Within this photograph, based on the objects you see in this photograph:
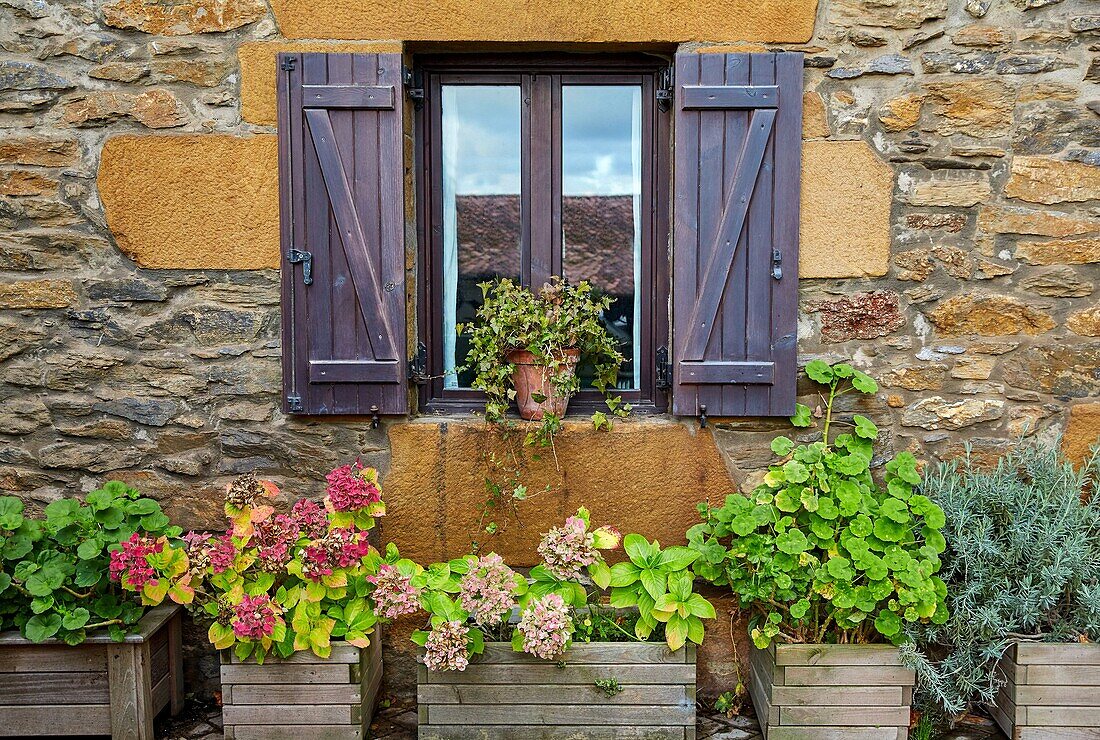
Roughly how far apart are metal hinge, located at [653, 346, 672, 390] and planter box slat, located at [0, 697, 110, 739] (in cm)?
216

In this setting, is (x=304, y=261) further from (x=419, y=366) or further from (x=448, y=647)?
(x=448, y=647)

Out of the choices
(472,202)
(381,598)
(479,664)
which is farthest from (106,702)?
(472,202)

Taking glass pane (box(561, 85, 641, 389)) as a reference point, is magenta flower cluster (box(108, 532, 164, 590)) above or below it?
below

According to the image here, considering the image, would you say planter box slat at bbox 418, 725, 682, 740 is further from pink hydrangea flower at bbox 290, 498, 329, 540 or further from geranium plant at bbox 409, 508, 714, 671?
pink hydrangea flower at bbox 290, 498, 329, 540

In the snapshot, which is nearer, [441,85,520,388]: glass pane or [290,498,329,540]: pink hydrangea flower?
[290,498,329,540]: pink hydrangea flower

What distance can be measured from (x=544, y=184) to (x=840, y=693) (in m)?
2.04

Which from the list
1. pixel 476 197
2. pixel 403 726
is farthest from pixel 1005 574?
pixel 476 197

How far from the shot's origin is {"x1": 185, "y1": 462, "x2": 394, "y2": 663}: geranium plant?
253cm

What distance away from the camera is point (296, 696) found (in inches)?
102

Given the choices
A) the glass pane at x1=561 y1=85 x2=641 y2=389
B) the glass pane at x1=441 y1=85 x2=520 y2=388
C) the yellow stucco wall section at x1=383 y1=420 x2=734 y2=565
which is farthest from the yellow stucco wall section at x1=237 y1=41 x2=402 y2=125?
the yellow stucco wall section at x1=383 y1=420 x2=734 y2=565

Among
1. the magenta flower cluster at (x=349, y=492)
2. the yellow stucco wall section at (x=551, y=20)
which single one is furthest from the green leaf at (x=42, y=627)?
the yellow stucco wall section at (x=551, y=20)

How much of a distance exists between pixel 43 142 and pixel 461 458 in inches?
72.5

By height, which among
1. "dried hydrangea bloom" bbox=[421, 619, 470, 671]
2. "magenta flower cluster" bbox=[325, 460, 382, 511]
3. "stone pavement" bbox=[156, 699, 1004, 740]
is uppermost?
"magenta flower cluster" bbox=[325, 460, 382, 511]

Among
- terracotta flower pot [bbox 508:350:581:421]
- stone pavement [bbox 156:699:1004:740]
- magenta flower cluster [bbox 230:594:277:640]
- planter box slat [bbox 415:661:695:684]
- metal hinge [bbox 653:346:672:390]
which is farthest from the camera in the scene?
metal hinge [bbox 653:346:672:390]
